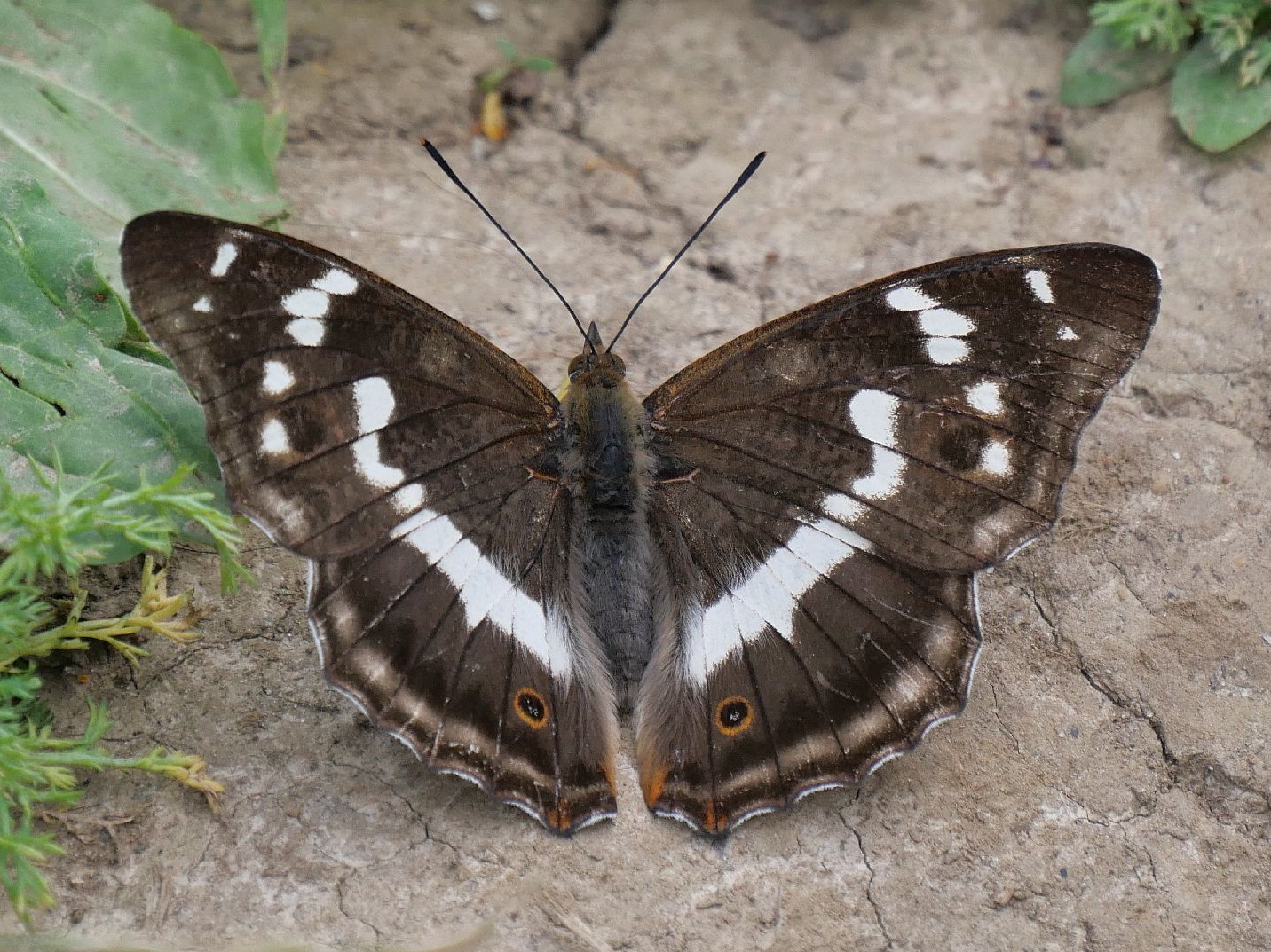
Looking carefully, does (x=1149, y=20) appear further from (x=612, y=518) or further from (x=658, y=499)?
(x=612, y=518)

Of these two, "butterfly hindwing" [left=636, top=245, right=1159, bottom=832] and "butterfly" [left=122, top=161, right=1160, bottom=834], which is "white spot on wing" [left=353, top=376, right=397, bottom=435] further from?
"butterfly hindwing" [left=636, top=245, right=1159, bottom=832]

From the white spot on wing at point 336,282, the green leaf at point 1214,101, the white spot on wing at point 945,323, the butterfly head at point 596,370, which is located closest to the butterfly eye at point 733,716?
the butterfly head at point 596,370

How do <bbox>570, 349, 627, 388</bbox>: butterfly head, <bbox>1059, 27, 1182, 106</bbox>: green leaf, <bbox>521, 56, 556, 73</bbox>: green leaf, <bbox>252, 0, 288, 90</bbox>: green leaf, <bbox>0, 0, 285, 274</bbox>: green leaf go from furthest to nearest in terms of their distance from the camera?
<bbox>521, 56, 556, 73</bbox>: green leaf < <bbox>1059, 27, 1182, 106</bbox>: green leaf < <bbox>252, 0, 288, 90</bbox>: green leaf < <bbox>0, 0, 285, 274</bbox>: green leaf < <bbox>570, 349, 627, 388</bbox>: butterfly head

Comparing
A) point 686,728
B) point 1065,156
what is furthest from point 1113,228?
point 686,728

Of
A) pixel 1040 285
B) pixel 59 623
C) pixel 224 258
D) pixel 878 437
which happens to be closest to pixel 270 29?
pixel 224 258

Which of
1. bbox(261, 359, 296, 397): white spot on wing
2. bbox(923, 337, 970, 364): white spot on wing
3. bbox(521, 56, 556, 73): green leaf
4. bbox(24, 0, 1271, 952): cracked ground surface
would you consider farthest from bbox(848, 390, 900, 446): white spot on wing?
bbox(521, 56, 556, 73): green leaf

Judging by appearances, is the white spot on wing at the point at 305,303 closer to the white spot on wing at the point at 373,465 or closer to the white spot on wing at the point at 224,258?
the white spot on wing at the point at 224,258

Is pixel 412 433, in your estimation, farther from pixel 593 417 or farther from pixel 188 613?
pixel 188 613
